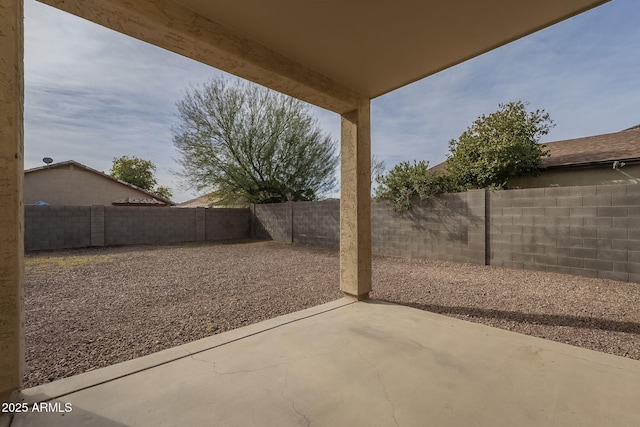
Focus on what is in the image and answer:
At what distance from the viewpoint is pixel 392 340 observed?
230 centimetres

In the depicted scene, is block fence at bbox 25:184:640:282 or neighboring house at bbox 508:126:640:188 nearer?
block fence at bbox 25:184:640:282

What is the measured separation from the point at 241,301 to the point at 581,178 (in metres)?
9.41

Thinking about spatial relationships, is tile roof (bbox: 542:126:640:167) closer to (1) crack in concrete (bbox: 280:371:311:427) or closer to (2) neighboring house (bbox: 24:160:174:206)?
(1) crack in concrete (bbox: 280:371:311:427)

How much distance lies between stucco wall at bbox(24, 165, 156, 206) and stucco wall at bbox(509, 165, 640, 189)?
19.8 meters

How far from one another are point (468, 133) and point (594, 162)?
10.7 feet

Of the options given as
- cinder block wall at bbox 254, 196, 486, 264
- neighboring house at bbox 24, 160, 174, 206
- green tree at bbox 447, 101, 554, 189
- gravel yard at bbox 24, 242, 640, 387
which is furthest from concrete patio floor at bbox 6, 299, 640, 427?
neighboring house at bbox 24, 160, 174, 206

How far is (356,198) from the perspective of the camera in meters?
3.30

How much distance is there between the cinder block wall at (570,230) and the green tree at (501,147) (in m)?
1.86

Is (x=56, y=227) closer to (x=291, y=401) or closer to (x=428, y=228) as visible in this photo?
(x=291, y=401)

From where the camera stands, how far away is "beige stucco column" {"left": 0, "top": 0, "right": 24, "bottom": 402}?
1.41 metres

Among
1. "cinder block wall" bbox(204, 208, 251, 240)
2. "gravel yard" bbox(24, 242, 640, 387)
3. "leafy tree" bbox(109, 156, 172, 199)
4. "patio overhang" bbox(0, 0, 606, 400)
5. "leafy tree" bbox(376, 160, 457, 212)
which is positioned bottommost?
"gravel yard" bbox(24, 242, 640, 387)

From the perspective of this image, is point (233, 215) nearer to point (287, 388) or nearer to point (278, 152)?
point (278, 152)

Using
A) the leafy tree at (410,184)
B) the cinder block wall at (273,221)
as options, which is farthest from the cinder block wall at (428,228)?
the cinder block wall at (273,221)

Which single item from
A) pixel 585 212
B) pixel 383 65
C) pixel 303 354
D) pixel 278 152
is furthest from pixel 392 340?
pixel 278 152
